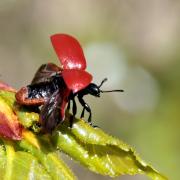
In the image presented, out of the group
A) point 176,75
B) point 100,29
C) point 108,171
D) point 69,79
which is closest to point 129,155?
point 108,171

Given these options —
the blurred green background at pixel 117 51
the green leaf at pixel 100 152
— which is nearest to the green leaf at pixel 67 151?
the green leaf at pixel 100 152

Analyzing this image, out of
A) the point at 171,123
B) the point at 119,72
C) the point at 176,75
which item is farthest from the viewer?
the point at 119,72

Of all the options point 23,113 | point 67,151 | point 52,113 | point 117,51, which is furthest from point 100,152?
point 117,51

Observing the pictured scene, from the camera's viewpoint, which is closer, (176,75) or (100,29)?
(176,75)

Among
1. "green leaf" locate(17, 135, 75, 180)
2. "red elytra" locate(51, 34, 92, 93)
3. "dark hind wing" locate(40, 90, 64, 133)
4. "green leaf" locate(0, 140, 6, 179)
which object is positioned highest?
"red elytra" locate(51, 34, 92, 93)

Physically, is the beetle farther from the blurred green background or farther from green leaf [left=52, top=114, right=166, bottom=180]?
the blurred green background

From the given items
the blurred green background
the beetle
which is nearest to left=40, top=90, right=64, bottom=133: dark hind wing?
the beetle

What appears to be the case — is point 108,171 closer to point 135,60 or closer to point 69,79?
point 69,79
